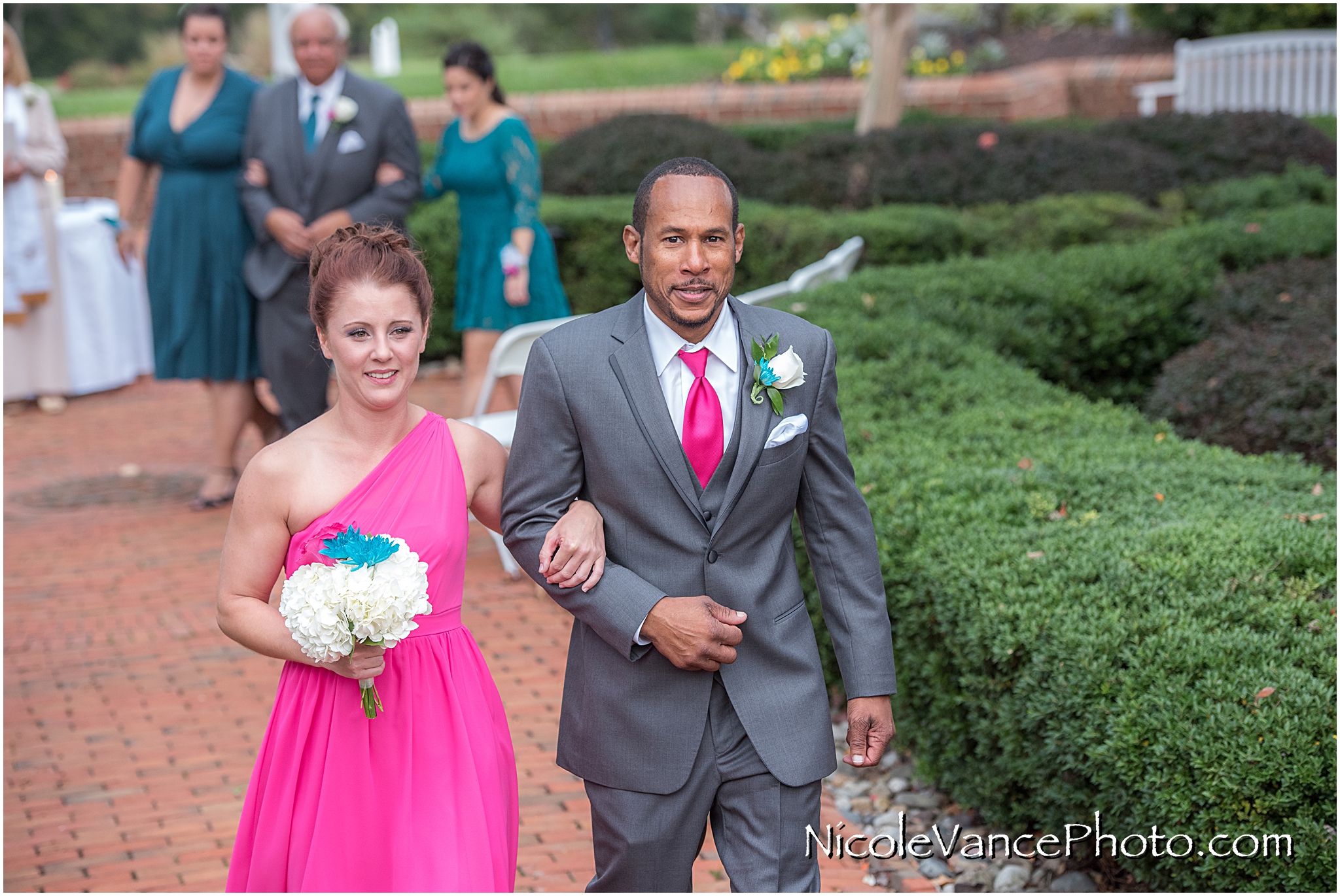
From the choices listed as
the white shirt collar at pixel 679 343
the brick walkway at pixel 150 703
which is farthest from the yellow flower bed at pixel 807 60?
the white shirt collar at pixel 679 343

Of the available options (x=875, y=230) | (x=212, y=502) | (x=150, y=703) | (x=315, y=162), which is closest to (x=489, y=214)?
(x=315, y=162)

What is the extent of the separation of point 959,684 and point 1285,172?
26.3 feet

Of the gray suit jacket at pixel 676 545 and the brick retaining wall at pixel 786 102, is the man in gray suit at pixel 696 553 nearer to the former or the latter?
the gray suit jacket at pixel 676 545

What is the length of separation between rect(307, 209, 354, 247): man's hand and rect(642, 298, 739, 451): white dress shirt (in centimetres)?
408

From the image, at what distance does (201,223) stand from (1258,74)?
1362cm

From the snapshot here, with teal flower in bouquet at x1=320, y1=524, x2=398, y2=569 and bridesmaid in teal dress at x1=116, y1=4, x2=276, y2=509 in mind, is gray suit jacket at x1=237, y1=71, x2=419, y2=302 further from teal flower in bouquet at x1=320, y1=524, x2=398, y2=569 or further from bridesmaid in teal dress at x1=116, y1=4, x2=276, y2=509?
teal flower in bouquet at x1=320, y1=524, x2=398, y2=569

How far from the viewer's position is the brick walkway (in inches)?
152

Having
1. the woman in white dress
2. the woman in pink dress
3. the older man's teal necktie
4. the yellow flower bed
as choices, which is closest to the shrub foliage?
the older man's teal necktie

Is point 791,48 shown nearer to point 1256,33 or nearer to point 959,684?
point 1256,33

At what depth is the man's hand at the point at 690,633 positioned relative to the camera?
244cm

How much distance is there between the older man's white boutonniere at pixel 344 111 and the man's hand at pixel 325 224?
1.40 ft

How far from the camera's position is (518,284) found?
6.51 m

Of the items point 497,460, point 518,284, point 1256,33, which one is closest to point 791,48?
point 1256,33

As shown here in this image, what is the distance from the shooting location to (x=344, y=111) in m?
6.30
